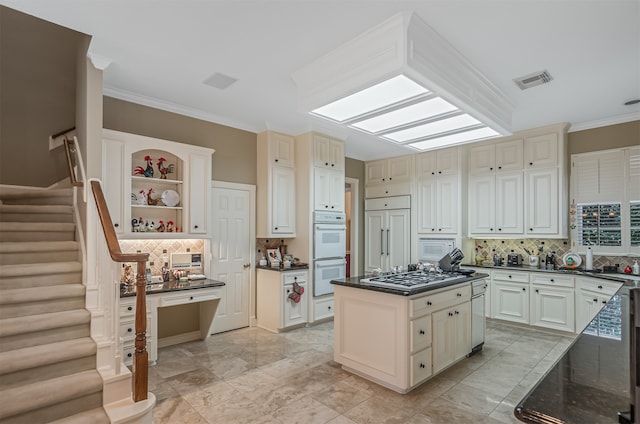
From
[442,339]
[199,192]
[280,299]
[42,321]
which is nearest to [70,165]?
[199,192]

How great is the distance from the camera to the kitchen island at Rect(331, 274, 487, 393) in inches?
118

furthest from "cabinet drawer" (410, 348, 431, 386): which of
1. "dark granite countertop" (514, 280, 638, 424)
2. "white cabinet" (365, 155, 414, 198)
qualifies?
"white cabinet" (365, 155, 414, 198)

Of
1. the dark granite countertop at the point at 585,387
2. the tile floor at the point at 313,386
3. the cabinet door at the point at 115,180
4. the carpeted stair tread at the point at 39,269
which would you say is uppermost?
the cabinet door at the point at 115,180

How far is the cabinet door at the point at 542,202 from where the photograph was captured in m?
4.86

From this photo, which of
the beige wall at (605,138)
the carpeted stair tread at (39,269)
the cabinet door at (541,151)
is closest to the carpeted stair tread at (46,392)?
the carpeted stair tread at (39,269)

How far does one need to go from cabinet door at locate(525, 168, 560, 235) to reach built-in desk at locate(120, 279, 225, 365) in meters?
4.47

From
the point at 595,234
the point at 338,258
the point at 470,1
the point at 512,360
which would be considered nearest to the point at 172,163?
the point at 338,258

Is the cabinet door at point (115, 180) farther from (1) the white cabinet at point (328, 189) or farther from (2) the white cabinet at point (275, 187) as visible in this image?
(1) the white cabinet at point (328, 189)

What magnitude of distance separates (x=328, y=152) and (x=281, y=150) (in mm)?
764

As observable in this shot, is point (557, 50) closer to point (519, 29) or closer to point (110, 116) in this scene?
point (519, 29)

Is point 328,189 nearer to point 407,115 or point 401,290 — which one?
point 407,115

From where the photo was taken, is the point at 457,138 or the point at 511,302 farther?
the point at 511,302

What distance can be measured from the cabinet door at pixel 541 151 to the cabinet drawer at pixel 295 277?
3.71 meters

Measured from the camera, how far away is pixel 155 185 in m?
4.21
